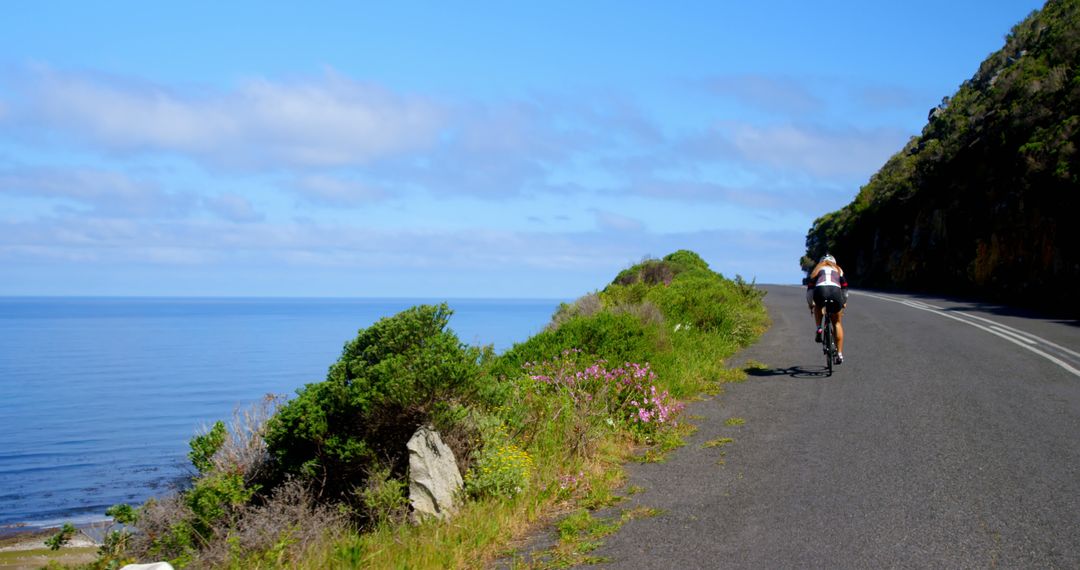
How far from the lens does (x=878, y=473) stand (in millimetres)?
6867

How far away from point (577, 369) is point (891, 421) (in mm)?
3790

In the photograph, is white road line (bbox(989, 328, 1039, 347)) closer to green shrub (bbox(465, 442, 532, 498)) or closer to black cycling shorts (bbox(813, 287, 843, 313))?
black cycling shorts (bbox(813, 287, 843, 313))

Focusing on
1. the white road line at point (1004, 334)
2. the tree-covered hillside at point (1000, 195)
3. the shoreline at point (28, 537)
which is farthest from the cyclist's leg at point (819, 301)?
the tree-covered hillside at point (1000, 195)

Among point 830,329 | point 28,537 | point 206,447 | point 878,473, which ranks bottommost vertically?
point 28,537

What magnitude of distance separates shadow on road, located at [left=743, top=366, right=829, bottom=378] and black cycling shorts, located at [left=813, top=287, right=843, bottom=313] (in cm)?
109

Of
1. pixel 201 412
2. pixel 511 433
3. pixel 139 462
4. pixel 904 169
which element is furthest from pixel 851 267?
pixel 511 433

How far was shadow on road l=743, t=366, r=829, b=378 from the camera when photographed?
12812mm

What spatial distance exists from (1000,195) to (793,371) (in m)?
23.4

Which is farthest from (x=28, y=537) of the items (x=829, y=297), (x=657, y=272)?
(x=657, y=272)

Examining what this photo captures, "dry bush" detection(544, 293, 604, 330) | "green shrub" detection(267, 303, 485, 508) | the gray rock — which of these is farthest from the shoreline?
"dry bush" detection(544, 293, 604, 330)

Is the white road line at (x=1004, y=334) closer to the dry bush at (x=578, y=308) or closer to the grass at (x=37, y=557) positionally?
the dry bush at (x=578, y=308)

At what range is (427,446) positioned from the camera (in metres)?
6.44

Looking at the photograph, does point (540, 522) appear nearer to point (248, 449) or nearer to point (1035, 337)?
point (248, 449)

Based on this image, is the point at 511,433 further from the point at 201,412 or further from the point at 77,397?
the point at 77,397
